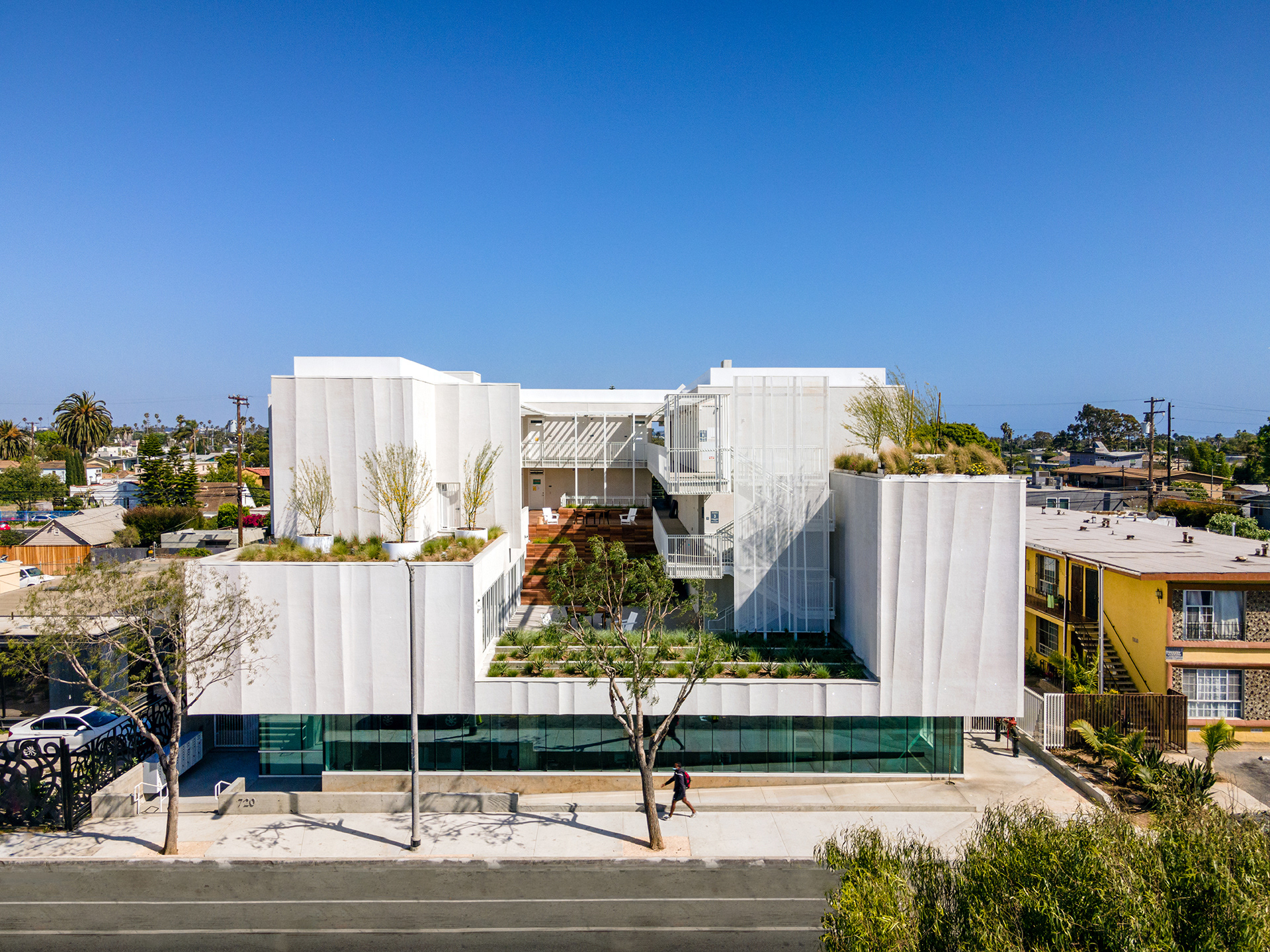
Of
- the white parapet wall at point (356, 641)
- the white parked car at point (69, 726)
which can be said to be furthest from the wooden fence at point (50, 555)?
the white parapet wall at point (356, 641)

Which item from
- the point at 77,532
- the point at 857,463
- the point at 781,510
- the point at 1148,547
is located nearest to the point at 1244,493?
the point at 1148,547

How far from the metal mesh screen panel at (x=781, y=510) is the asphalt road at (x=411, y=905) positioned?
25.9 feet

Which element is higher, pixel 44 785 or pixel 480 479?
pixel 480 479

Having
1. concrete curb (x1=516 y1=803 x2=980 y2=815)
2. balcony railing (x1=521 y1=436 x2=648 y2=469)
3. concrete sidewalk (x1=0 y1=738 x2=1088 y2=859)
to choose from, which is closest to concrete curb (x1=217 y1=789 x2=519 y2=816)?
concrete sidewalk (x1=0 y1=738 x2=1088 y2=859)

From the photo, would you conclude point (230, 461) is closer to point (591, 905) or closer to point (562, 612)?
point (562, 612)

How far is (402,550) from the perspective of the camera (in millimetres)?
18703

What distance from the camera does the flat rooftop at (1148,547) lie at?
68.6 feet

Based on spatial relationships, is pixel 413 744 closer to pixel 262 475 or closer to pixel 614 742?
pixel 614 742

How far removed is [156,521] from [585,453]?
110ft

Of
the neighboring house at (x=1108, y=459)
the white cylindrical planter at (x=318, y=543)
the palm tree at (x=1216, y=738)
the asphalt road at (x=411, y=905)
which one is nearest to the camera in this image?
the asphalt road at (x=411, y=905)

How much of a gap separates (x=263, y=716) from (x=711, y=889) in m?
12.3

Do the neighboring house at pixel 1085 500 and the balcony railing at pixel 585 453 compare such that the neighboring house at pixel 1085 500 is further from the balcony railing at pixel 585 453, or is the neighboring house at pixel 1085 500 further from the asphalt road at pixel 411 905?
the asphalt road at pixel 411 905

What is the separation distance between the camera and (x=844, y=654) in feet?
65.0

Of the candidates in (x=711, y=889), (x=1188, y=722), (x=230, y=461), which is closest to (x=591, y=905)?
(x=711, y=889)
